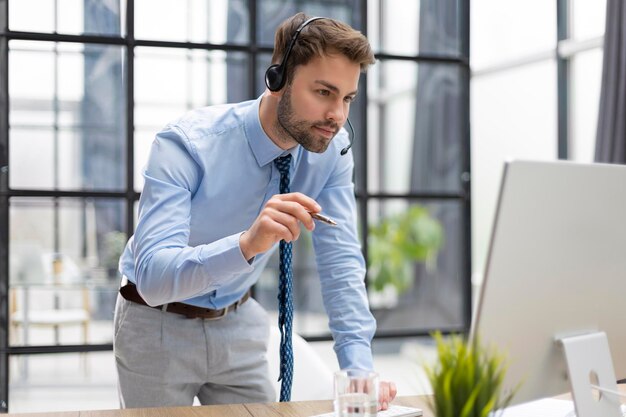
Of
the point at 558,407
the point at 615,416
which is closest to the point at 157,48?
the point at 558,407

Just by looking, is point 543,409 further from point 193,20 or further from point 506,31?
point 506,31

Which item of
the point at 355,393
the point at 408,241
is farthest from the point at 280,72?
the point at 408,241

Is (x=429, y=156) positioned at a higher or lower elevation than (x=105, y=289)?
higher

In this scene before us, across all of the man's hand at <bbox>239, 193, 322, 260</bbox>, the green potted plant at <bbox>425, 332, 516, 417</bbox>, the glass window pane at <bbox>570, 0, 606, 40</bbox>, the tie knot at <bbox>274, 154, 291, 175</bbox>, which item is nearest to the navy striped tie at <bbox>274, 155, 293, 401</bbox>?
the tie knot at <bbox>274, 154, 291, 175</bbox>

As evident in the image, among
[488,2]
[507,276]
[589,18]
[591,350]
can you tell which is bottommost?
[591,350]

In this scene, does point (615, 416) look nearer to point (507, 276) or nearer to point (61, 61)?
point (507, 276)

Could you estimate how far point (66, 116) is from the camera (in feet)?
10.6

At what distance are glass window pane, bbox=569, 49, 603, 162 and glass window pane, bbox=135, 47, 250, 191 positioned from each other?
2.16 metres

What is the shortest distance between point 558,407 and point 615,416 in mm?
358

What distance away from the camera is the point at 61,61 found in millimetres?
3182

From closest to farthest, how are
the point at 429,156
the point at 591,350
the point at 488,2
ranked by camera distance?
the point at 591,350 < the point at 429,156 < the point at 488,2

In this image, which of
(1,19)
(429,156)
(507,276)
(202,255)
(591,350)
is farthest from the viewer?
(429,156)

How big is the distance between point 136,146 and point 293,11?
2.90 ft

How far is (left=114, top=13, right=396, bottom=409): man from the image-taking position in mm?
1765
